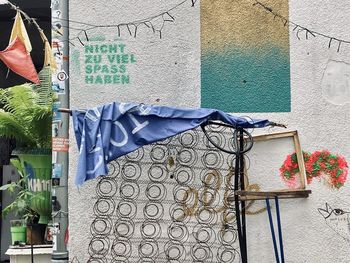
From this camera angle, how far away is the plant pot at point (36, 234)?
928cm

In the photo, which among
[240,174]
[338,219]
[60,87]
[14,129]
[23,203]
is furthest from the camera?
[14,129]

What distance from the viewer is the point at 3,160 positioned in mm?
12555

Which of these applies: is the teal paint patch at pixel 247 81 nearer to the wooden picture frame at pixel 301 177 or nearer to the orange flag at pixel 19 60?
the wooden picture frame at pixel 301 177

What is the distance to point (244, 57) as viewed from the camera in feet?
26.8

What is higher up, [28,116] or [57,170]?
[28,116]

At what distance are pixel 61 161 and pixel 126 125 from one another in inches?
34.7

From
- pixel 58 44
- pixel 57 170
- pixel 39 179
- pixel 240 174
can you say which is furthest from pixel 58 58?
pixel 240 174

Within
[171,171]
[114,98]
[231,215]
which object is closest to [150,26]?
[114,98]

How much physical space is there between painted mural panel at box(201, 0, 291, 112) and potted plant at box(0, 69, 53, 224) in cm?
279

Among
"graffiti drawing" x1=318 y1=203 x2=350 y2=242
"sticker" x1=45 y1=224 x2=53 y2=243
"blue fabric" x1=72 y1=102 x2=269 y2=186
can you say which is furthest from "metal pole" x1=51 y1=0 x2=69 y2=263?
"graffiti drawing" x1=318 y1=203 x2=350 y2=242

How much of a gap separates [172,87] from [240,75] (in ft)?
3.07

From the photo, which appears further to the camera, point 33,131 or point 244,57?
point 33,131

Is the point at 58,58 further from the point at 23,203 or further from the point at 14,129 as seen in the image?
the point at 23,203

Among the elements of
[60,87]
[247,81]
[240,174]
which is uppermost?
[247,81]
